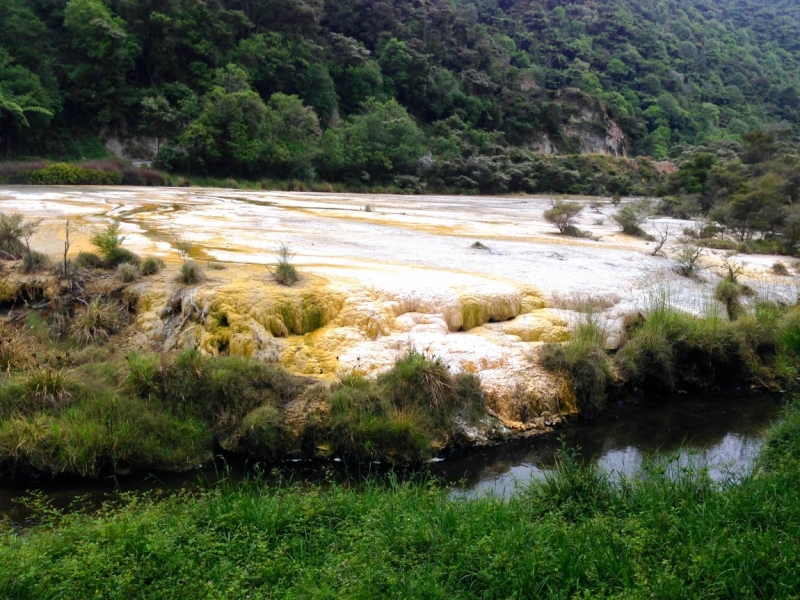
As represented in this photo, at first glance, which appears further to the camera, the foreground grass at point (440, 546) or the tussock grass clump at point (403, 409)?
the tussock grass clump at point (403, 409)

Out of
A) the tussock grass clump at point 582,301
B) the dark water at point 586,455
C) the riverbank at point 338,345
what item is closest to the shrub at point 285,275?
the riverbank at point 338,345

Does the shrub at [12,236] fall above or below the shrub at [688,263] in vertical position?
above

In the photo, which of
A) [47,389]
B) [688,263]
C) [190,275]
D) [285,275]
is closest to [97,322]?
[190,275]

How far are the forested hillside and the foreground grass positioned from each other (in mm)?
35086

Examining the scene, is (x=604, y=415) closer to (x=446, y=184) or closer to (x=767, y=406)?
(x=767, y=406)

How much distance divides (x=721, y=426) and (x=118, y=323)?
9.15m

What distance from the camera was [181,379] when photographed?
892 centimetres

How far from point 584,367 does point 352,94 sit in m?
48.8

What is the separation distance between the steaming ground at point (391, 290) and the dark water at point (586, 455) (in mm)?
768

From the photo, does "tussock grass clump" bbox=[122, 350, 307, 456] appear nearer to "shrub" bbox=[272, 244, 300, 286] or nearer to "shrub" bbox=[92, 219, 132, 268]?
"shrub" bbox=[272, 244, 300, 286]

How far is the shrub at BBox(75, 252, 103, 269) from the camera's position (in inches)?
497

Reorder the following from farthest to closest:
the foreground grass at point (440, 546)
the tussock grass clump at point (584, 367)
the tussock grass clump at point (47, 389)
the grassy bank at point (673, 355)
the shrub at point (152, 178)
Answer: the shrub at point (152, 178) < the grassy bank at point (673, 355) < the tussock grass clump at point (584, 367) < the tussock grass clump at point (47, 389) < the foreground grass at point (440, 546)

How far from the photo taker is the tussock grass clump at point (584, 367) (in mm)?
10109

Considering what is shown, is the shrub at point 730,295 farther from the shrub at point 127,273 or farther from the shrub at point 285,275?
the shrub at point 127,273
